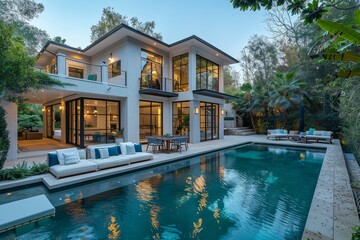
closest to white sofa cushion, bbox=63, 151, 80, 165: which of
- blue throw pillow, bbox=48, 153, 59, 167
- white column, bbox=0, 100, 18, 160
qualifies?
blue throw pillow, bbox=48, 153, 59, 167

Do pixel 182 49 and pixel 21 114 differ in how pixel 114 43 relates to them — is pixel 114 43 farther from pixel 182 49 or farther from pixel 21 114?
pixel 21 114

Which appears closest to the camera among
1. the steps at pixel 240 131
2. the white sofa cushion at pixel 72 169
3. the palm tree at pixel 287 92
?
the white sofa cushion at pixel 72 169

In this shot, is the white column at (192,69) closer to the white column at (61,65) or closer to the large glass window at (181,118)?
the large glass window at (181,118)

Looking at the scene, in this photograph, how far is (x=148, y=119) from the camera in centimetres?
1451

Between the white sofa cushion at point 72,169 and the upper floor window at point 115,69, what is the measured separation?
7.87 m

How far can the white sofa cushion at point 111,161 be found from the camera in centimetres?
714

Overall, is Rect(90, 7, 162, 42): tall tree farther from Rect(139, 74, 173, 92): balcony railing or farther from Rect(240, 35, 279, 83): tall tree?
Rect(139, 74, 173, 92): balcony railing

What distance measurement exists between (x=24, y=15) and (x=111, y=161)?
23.4 m

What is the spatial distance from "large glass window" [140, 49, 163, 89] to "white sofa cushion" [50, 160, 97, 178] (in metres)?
7.50

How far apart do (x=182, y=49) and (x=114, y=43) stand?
493 centimetres

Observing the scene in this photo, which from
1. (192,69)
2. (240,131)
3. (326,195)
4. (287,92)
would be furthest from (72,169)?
(287,92)

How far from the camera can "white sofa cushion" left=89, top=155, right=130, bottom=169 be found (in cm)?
714

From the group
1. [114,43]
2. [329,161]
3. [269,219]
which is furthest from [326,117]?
[114,43]

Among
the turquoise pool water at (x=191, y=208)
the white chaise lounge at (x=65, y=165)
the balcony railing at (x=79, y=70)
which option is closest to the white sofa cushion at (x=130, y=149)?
the turquoise pool water at (x=191, y=208)
